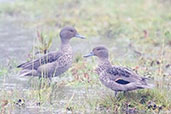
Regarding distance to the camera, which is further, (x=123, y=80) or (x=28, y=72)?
(x=28, y=72)

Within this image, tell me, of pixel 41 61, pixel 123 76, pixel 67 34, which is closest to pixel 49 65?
pixel 41 61

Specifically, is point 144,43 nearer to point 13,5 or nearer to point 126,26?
point 126,26

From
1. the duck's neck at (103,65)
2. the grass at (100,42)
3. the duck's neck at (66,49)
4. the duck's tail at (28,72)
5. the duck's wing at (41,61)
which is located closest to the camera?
the grass at (100,42)

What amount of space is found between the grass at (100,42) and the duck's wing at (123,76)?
0.24 meters

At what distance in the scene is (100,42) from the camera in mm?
12695

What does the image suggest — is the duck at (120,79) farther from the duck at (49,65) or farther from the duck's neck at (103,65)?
the duck at (49,65)

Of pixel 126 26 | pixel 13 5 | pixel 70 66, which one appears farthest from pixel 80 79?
pixel 13 5

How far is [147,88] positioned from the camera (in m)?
8.24

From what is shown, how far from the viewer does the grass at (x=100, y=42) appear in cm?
795

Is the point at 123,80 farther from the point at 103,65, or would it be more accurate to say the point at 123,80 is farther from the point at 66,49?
the point at 66,49

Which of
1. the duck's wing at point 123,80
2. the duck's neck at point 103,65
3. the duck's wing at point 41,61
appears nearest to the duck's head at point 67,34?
the duck's wing at point 41,61

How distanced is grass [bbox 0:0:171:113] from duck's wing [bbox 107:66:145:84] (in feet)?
0.78

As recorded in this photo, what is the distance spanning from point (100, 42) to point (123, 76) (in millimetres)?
4582

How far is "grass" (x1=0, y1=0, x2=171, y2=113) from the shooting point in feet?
26.1
